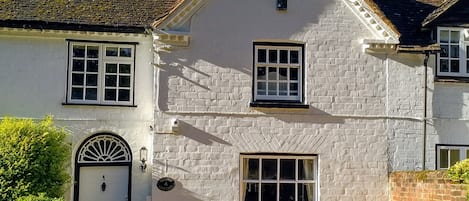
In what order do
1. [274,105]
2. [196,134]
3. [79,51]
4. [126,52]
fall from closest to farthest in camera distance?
[196,134], [274,105], [79,51], [126,52]

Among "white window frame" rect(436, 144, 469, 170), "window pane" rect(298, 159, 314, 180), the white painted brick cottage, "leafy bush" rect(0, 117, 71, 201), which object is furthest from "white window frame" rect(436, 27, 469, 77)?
"leafy bush" rect(0, 117, 71, 201)

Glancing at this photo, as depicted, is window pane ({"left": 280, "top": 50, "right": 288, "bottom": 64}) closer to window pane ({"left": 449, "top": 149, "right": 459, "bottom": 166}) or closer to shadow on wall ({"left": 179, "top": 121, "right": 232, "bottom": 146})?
shadow on wall ({"left": 179, "top": 121, "right": 232, "bottom": 146})

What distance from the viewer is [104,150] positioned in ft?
48.9

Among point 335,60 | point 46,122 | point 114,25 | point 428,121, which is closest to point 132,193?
point 46,122

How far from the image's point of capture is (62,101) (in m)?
A: 14.6

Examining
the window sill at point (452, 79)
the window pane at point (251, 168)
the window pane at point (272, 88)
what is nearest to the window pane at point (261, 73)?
the window pane at point (272, 88)

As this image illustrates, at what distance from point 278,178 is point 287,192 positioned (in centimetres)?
A: 47

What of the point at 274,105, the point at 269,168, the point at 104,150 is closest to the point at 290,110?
the point at 274,105

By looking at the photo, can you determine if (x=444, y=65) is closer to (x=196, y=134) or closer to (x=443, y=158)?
(x=443, y=158)

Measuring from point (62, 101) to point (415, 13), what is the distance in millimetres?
10734

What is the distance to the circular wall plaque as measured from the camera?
45.7 ft

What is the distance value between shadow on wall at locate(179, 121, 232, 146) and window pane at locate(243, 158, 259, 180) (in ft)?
3.16

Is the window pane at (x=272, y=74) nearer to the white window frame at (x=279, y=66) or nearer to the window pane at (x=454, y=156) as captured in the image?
the white window frame at (x=279, y=66)

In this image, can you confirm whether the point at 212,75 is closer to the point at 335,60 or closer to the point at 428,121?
the point at 335,60
